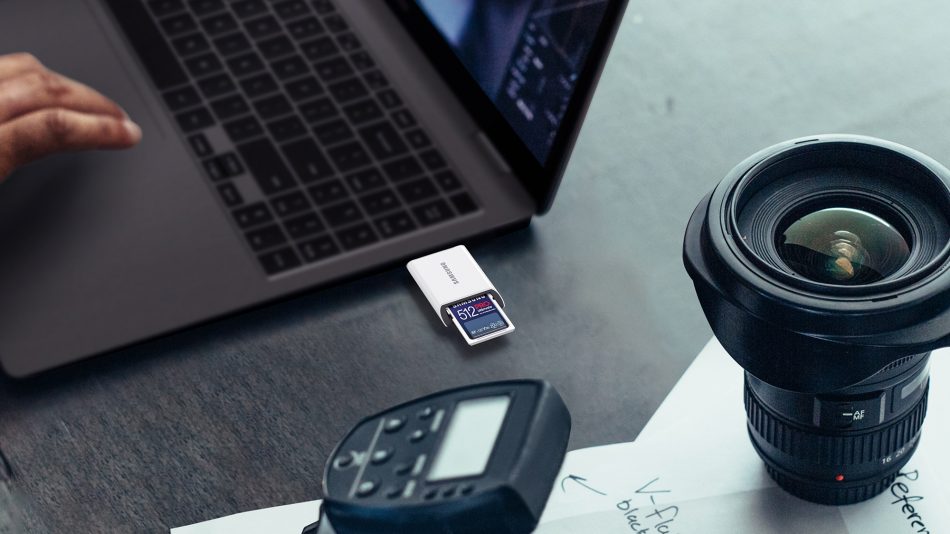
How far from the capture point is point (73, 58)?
2.61ft

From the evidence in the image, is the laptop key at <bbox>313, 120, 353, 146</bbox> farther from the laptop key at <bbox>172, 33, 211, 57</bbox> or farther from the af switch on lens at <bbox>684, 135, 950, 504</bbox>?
the af switch on lens at <bbox>684, 135, 950, 504</bbox>

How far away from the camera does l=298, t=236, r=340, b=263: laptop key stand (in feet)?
2.17

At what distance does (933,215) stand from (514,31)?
268mm

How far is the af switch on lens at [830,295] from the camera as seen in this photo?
0.44 meters

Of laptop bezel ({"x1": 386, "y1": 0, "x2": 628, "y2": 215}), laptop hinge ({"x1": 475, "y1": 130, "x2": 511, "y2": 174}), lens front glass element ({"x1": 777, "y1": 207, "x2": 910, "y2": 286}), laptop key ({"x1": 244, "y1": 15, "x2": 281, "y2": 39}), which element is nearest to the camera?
lens front glass element ({"x1": 777, "y1": 207, "x2": 910, "y2": 286})

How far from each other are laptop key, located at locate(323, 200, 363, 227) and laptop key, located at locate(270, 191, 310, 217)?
14mm

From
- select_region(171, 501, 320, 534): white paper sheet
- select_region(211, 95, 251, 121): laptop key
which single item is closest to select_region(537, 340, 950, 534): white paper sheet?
select_region(171, 501, 320, 534): white paper sheet

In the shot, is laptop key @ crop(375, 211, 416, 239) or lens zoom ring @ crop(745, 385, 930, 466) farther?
laptop key @ crop(375, 211, 416, 239)

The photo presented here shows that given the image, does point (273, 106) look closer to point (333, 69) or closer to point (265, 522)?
point (333, 69)

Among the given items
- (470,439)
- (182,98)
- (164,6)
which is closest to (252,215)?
(182,98)

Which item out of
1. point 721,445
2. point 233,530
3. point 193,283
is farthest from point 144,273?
point 721,445

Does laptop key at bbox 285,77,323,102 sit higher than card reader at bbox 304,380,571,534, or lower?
lower

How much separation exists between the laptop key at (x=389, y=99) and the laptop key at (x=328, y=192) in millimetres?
71

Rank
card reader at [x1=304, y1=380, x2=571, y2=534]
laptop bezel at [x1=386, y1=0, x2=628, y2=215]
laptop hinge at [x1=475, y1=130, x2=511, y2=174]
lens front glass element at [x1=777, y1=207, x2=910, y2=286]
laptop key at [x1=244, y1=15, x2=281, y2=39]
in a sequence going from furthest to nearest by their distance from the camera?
1. laptop key at [x1=244, y1=15, x2=281, y2=39]
2. laptop hinge at [x1=475, y1=130, x2=511, y2=174]
3. laptop bezel at [x1=386, y1=0, x2=628, y2=215]
4. lens front glass element at [x1=777, y1=207, x2=910, y2=286]
5. card reader at [x1=304, y1=380, x2=571, y2=534]
